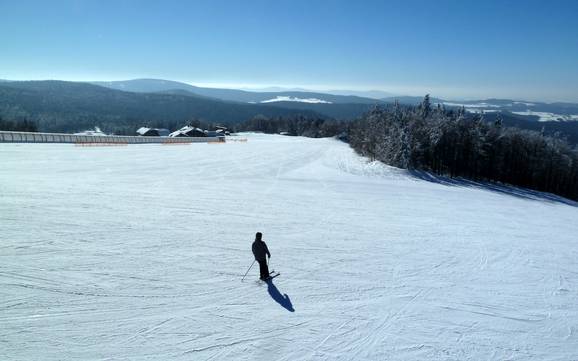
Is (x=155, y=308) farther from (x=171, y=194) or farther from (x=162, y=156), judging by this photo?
(x=162, y=156)

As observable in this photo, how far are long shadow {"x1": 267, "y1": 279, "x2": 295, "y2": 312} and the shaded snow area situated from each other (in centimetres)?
5

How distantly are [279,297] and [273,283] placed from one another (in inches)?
29.0

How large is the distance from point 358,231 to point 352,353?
26.9 ft

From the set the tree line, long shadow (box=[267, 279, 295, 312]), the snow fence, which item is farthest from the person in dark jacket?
the snow fence

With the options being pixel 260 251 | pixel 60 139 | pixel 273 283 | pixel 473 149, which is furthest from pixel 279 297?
pixel 473 149

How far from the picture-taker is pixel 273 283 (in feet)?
30.0

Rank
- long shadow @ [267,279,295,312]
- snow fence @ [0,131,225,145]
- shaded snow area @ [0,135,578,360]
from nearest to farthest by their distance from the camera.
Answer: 1. shaded snow area @ [0,135,578,360]
2. long shadow @ [267,279,295,312]
3. snow fence @ [0,131,225,145]

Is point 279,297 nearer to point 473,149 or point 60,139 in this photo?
point 60,139

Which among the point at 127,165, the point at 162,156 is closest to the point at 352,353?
the point at 127,165

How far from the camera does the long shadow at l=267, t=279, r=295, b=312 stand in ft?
26.5

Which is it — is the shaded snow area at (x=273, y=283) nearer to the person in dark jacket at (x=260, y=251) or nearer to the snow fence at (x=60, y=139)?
the person in dark jacket at (x=260, y=251)

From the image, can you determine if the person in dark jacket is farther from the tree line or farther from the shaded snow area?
the tree line

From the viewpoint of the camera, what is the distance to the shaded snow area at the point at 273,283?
6713 millimetres

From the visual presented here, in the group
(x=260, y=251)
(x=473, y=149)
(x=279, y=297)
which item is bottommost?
(x=279, y=297)
